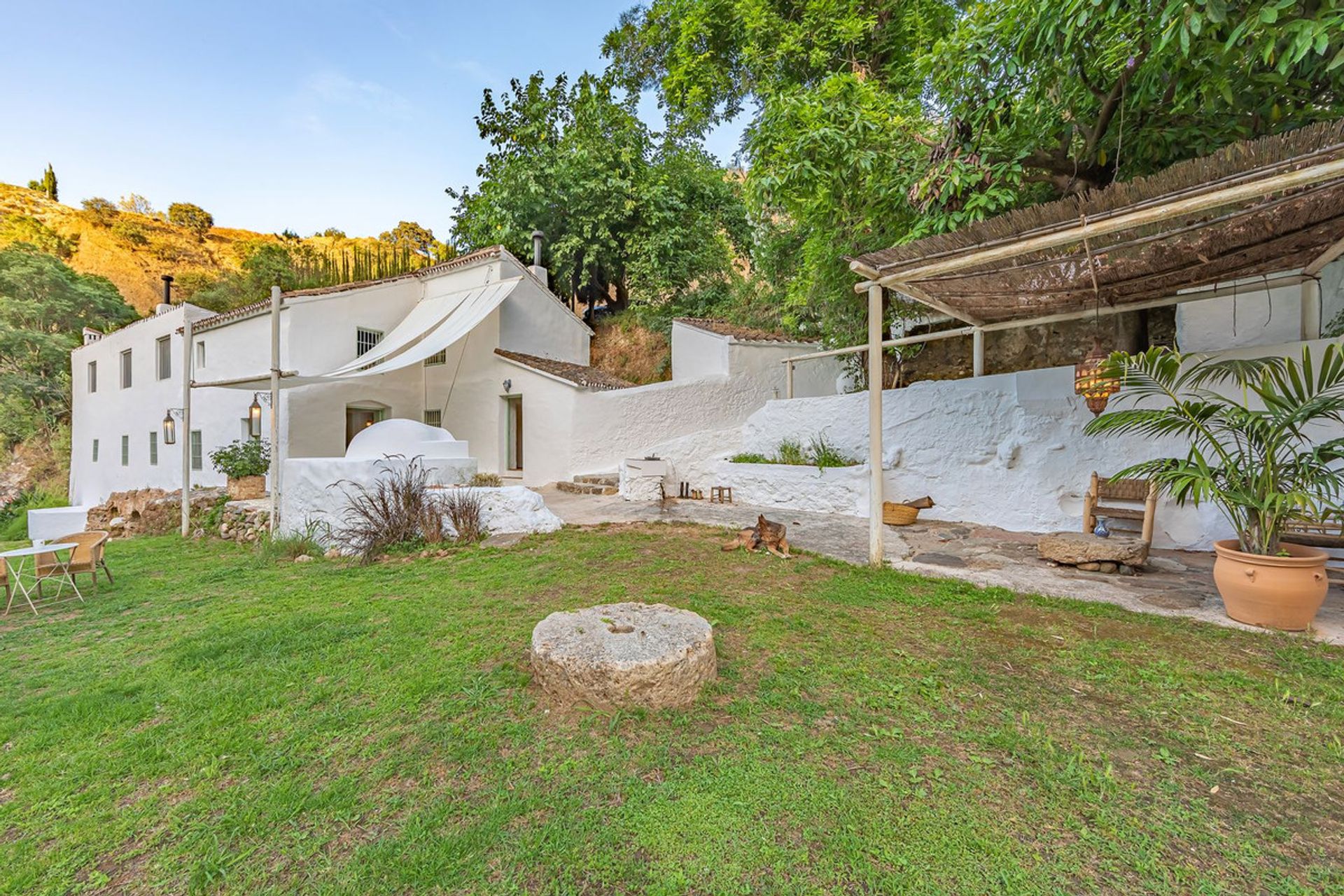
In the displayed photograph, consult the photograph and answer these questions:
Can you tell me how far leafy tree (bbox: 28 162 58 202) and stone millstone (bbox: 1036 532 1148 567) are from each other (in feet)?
187

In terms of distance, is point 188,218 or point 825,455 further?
point 188,218

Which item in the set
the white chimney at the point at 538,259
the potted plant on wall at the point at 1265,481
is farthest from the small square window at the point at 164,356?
the potted plant on wall at the point at 1265,481

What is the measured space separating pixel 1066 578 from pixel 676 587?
3715mm

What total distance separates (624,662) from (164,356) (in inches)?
671

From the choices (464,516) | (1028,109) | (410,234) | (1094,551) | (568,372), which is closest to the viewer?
(1094,551)

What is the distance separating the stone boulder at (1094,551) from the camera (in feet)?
16.4

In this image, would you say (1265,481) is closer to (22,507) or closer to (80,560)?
(80,560)

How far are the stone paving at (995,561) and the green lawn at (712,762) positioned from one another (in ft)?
1.68

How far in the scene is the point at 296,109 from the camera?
55.0ft

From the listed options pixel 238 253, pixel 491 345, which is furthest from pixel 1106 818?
pixel 238 253

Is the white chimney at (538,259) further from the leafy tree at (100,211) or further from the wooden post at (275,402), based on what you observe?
the leafy tree at (100,211)

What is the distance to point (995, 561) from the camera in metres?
5.50

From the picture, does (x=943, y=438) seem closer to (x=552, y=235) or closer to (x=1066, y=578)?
(x=1066, y=578)

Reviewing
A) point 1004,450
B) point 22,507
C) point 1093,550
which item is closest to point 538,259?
point 1004,450
